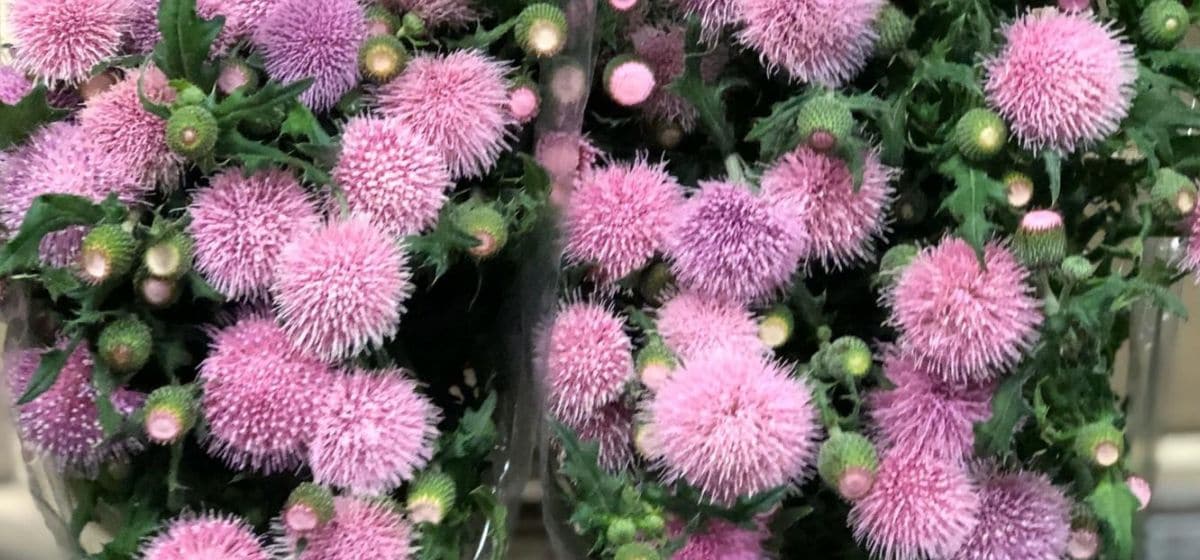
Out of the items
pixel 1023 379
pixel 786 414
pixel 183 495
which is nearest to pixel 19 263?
pixel 183 495

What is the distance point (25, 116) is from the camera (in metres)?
0.58

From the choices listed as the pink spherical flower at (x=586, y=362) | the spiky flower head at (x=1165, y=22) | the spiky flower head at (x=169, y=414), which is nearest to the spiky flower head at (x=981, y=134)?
the spiky flower head at (x=1165, y=22)

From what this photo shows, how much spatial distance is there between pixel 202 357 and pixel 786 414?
34 centimetres

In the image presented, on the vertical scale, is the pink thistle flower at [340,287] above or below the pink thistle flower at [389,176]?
below

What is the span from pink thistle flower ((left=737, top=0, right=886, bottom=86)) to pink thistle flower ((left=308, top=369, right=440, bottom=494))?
0.30m

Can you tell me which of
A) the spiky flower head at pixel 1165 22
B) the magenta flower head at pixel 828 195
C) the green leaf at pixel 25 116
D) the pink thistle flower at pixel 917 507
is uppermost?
the spiky flower head at pixel 1165 22

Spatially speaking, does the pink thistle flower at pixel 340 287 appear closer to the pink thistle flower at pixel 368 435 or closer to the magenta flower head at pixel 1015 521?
the pink thistle flower at pixel 368 435

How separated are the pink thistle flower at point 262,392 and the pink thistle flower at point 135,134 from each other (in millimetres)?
102

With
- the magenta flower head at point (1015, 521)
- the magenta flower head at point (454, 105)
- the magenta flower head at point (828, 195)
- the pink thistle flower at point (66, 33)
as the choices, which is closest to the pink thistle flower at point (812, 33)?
the magenta flower head at point (828, 195)

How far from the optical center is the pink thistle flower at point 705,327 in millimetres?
593

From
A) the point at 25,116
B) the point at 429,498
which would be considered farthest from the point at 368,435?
the point at 25,116

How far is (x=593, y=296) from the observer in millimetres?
640

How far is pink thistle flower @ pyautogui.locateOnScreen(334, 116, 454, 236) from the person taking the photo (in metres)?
0.56

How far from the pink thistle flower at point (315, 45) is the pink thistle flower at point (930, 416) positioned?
375 millimetres
